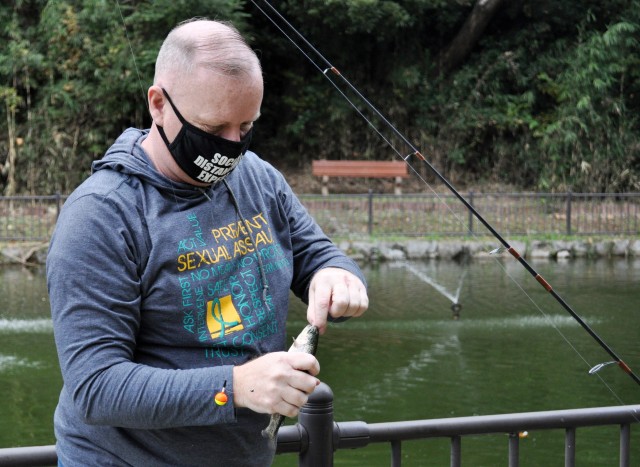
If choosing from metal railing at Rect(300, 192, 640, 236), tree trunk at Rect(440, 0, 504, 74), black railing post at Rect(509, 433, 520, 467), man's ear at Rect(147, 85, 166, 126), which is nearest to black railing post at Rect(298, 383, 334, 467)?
black railing post at Rect(509, 433, 520, 467)

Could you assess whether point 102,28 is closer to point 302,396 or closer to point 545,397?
point 545,397

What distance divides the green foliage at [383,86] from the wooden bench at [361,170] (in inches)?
29.1

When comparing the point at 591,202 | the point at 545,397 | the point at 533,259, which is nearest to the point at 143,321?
the point at 545,397

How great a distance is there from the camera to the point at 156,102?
1.60m

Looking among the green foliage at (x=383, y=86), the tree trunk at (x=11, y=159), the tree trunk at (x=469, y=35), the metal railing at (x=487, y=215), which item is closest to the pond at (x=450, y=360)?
the metal railing at (x=487, y=215)

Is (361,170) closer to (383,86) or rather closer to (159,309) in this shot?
(383,86)

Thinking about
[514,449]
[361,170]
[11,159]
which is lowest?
[361,170]

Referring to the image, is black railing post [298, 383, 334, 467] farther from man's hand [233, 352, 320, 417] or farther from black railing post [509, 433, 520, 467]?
man's hand [233, 352, 320, 417]

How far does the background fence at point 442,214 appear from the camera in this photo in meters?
16.4

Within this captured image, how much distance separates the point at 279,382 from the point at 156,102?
1.77 ft

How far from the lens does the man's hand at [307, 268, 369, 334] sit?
1640mm

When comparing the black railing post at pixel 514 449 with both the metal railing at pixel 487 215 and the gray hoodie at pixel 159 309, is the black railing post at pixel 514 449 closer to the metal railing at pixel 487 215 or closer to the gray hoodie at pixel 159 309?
the gray hoodie at pixel 159 309

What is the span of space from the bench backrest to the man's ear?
18.6 meters

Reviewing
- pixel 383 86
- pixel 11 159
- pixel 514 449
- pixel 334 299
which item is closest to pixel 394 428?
pixel 514 449
